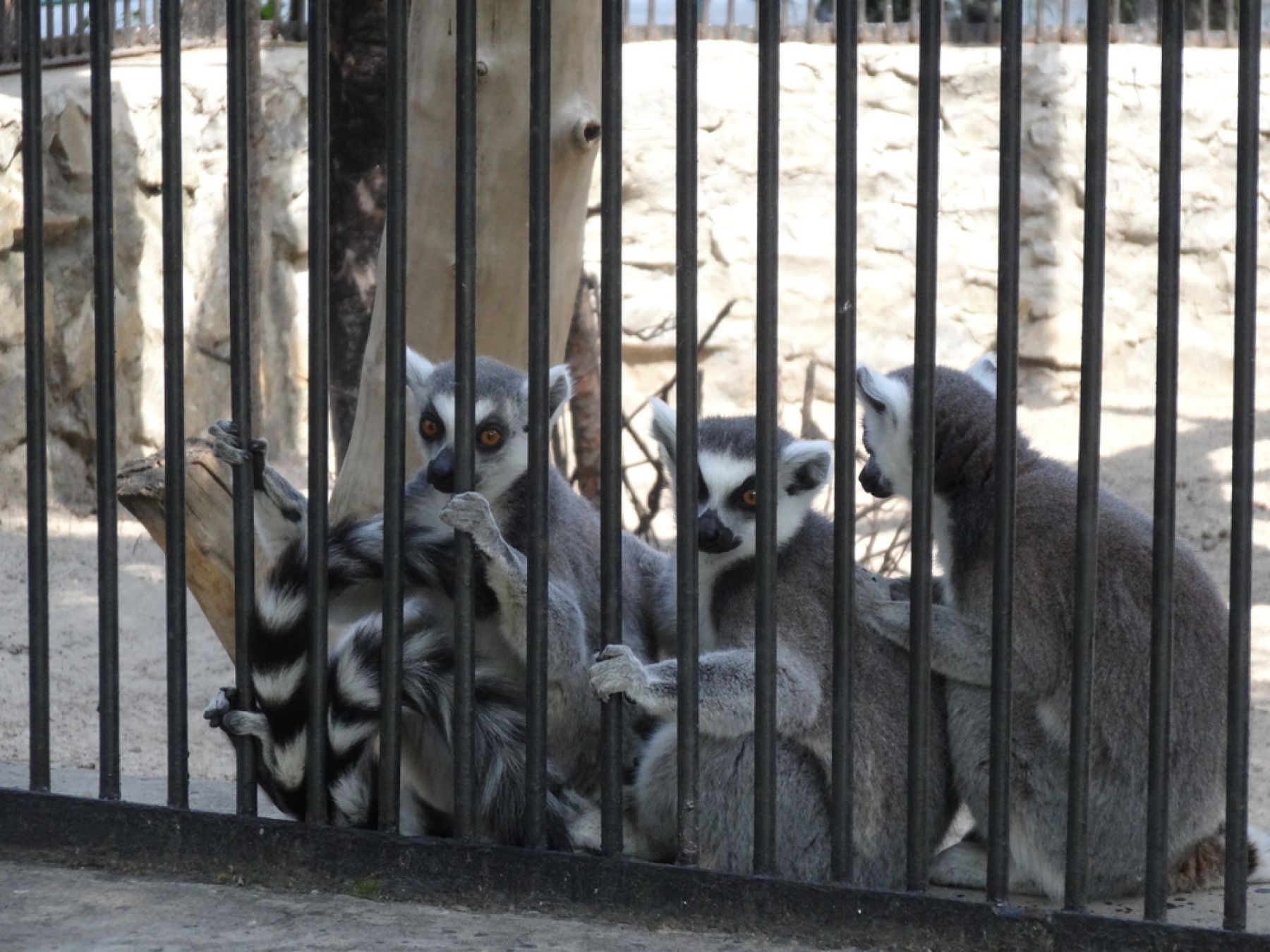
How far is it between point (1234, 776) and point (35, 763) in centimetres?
227

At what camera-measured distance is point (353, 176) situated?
248 inches

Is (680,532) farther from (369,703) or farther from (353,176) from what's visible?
(353,176)

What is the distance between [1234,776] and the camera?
100 inches

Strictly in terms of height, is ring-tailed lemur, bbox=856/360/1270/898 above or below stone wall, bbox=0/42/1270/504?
below

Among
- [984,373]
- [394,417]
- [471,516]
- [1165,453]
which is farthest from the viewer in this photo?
[984,373]

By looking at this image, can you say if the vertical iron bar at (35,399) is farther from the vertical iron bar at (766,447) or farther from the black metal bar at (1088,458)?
the black metal bar at (1088,458)

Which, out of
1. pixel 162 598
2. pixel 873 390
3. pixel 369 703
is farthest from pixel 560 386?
pixel 162 598

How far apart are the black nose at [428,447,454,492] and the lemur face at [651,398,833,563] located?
0.51 metres

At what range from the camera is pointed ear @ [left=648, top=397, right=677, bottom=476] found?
3662mm

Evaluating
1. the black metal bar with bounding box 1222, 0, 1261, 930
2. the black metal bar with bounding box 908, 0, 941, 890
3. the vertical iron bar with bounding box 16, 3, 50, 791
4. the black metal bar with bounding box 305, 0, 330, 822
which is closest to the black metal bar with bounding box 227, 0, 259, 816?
the black metal bar with bounding box 305, 0, 330, 822

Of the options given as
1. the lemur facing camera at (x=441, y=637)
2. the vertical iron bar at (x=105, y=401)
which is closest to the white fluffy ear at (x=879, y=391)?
the lemur facing camera at (x=441, y=637)

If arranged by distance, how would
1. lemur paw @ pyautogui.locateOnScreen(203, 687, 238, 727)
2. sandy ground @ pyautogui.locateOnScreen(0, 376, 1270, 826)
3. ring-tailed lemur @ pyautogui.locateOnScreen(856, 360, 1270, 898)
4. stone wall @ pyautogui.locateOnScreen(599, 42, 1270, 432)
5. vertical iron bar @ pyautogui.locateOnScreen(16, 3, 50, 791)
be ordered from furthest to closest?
1. stone wall @ pyautogui.locateOnScreen(599, 42, 1270, 432)
2. sandy ground @ pyautogui.locateOnScreen(0, 376, 1270, 826)
3. ring-tailed lemur @ pyautogui.locateOnScreen(856, 360, 1270, 898)
4. lemur paw @ pyautogui.locateOnScreen(203, 687, 238, 727)
5. vertical iron bar @ pyautogui.locateOnScreen(16, 3, 50, 791)

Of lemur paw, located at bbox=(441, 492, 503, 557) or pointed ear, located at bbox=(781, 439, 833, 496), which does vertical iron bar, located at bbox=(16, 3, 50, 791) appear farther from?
pointed ear, located at bbox=(781, 439, 833, 496)

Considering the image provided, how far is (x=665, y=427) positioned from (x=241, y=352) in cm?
116
